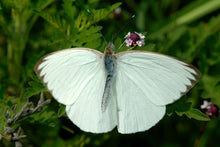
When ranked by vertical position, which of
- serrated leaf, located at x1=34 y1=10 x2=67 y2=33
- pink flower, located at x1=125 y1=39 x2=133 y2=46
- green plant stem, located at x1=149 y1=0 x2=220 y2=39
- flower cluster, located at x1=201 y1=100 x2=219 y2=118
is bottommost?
flower cluster, located at x1=201 y1=100 x2=219 y2=118

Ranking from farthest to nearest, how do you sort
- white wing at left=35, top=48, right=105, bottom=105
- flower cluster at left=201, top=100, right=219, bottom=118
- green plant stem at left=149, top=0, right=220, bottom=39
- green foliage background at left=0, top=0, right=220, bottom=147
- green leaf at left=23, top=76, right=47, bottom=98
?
green plant stem at left=149, top=0, right=220, bottom=39, flower cluster at left=201, top=100, right=219, bottom=118, green foliage background at left=0, top=0, right=220, bottom=147, green leaf at left=23, top=76, right=47, bottom=98, white wing at left=35, top=48, right=105, bottom=105

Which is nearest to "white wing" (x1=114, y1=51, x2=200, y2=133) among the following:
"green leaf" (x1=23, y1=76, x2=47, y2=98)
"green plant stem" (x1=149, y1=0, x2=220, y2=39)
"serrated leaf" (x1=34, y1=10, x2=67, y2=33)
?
"green leaf" (x1=23, y1=76, x2=47, y2=98)

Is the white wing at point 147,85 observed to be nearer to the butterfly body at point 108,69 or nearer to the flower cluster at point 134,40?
the butterfly body at point 108,69

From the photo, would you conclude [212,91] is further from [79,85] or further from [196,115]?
[79,85]

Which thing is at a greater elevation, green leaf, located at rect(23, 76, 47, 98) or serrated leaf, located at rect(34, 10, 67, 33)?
serrated leaf, located at rect(34, 10, 67, 33)

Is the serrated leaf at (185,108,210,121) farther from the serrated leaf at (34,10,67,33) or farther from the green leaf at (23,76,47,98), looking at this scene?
the serrated leaf at (34,10,67,33)

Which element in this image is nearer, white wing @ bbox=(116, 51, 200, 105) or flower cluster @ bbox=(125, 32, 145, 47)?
white wing @ bbox=(116, 51, 200, 105)

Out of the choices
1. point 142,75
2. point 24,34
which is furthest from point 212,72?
point 24,34

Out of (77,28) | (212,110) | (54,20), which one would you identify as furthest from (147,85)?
(54,20)
